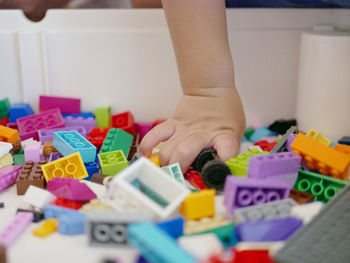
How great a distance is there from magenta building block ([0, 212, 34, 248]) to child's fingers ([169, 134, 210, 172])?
22 cm

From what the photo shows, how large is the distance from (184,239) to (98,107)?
22.0 inches

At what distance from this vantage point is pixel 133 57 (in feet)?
3.14

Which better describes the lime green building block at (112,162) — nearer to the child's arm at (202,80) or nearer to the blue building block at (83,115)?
the child's arm at (202,80)

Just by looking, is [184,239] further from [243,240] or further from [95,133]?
[95,133]

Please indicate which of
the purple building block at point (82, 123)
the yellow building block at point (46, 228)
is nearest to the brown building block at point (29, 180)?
the yellow building block at point (46, 228)

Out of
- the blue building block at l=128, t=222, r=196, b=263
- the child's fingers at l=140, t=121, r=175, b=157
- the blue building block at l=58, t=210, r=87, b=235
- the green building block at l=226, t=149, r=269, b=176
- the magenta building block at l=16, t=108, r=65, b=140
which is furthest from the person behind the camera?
the magenta building block at l=16, t=108, r=65, b=140

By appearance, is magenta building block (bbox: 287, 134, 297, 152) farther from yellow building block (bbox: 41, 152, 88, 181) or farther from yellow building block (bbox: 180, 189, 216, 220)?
yellow building block (bbox: 41, 152, 88, 181)

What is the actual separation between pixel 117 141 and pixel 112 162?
93mm

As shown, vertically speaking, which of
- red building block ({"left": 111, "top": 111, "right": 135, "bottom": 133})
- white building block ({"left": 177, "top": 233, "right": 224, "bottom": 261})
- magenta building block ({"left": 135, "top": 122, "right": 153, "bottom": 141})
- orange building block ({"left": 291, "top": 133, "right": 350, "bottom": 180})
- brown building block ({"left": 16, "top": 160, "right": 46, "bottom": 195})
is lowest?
magenta building block ({"left": 135, "top": 122, "right": 153, "bottom": 141})

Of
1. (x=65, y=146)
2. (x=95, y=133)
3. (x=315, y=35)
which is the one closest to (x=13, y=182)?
(x=65, y=146)

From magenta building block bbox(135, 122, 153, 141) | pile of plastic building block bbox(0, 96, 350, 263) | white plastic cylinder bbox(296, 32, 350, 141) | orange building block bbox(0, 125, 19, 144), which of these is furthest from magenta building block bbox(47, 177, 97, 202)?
white plastic cylinder bbox(296, 32, 350, 141)

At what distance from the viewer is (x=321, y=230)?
0.48 meters

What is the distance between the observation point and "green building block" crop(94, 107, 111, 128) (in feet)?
3.12

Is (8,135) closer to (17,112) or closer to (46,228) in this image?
(17,112)
